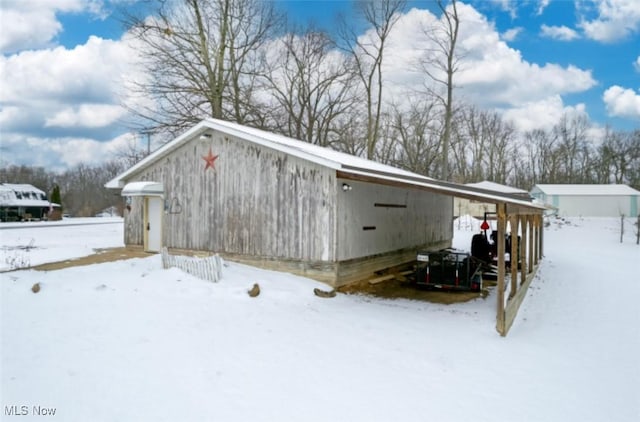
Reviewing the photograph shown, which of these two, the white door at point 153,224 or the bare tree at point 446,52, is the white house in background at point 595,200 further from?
the white door at point 153,224

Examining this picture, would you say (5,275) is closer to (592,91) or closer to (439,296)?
(439,296)

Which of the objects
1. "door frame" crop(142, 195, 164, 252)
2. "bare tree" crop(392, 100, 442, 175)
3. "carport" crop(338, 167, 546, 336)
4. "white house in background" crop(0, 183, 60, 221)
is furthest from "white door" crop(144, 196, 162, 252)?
"white house in background" crop(0, 183, 60, 221)

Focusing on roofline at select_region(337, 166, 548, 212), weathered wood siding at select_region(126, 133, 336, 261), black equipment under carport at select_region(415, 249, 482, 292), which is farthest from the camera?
black equipment under carport at select_region(415, 249, 482, 292)

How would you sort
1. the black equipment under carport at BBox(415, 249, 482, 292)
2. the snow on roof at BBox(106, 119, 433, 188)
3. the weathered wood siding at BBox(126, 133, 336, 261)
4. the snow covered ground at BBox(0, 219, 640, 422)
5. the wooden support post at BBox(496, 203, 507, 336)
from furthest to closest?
1. the black equipment under carport at BBox(415, 249, 482, 292)
2. the weathered wood siding at BBox(126, 133, 336, 261)
3. the snow on roof at BBox(106, 119, 433, 188)
4. the wooden support post at BBox(496, 203, 507, 336)
5. the snow covered ground at BBox(0, 219, 640, 422)

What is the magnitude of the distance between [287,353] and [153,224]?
27.6ft

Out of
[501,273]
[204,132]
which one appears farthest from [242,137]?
[501,273]

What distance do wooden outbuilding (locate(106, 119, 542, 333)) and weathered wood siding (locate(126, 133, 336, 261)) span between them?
0.02 m

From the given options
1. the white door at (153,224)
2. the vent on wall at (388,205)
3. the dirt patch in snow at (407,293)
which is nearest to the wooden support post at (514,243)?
the dirt patch in snow at (407,293)

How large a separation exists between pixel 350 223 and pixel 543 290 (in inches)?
200

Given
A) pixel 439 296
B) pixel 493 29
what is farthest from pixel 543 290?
pixel 493 29

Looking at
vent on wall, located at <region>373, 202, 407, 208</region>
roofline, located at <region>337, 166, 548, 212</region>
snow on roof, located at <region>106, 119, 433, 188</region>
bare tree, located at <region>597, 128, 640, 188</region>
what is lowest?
vent on wall, located at <region>373, 202, 407, 208</region>

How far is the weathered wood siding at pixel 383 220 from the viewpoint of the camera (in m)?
9.50

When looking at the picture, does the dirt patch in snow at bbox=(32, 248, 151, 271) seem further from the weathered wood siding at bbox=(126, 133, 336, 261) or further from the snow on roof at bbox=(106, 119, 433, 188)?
the snow on roof at bbox=(106, 119, 433, 188)

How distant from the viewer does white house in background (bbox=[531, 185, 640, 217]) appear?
3703 cm
